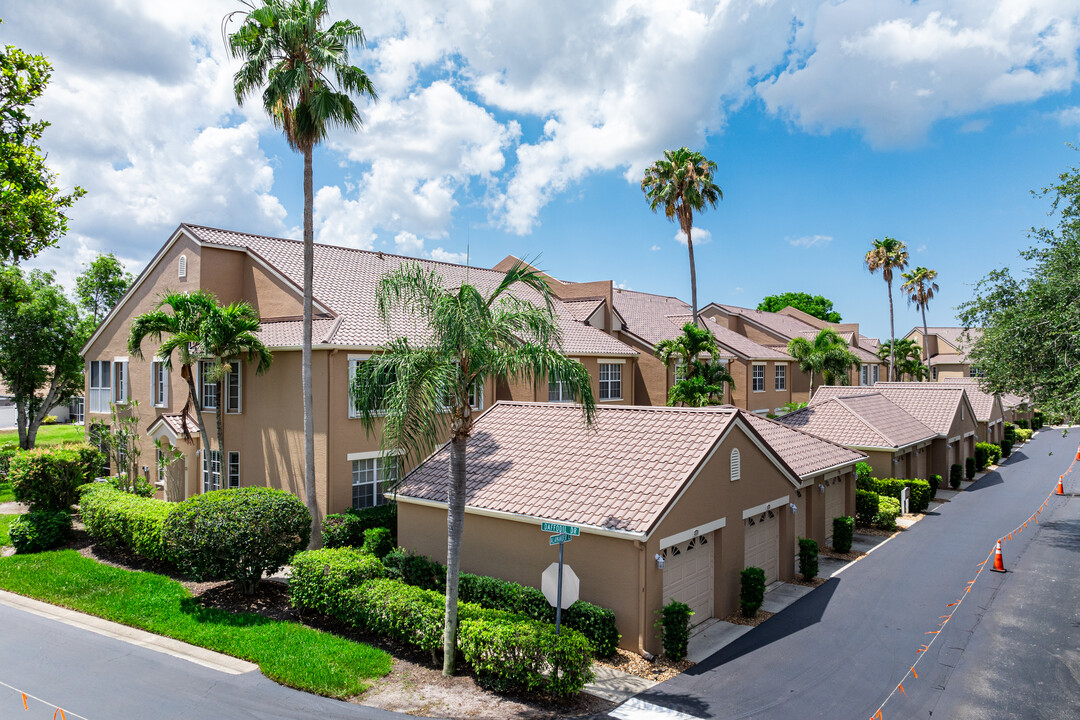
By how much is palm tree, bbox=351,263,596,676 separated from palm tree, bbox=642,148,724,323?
21.9 metres

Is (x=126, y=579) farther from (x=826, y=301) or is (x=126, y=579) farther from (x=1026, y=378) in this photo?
(x=826, y=301)

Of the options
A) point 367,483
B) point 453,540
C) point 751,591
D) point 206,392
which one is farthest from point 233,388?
point 751,591

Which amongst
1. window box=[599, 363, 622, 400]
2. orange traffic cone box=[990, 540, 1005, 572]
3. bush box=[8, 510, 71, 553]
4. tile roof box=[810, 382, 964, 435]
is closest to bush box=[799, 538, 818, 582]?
orange traffic cone box=[990, 540, 1005, 572]

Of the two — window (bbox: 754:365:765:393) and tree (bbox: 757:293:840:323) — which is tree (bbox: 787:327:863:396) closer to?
window (bbox: 754:365:765:393)

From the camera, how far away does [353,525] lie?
61.2 ft

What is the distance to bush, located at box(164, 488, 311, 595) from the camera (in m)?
14.8

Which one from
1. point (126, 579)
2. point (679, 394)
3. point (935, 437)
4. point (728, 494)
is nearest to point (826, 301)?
point (935, 437)

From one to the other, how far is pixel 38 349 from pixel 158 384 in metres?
18.5

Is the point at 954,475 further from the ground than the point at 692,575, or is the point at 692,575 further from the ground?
the point at 692,575

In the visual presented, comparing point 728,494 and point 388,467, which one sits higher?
point 388,467

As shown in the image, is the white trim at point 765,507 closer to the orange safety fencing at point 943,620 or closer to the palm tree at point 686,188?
the orange safety fencing at point 943,620

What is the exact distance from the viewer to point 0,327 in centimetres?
3716

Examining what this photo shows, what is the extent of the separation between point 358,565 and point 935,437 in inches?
1156

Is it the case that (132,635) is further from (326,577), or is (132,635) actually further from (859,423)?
(859,423)
